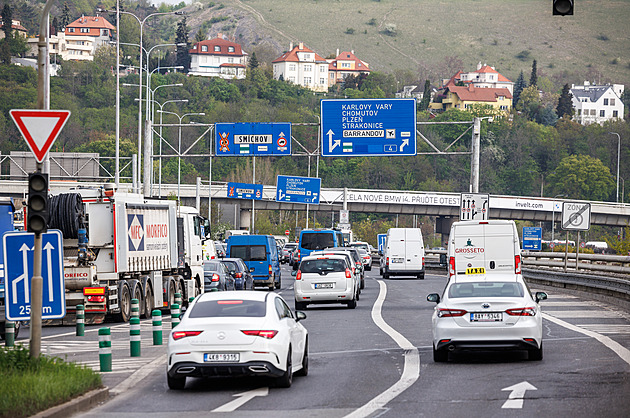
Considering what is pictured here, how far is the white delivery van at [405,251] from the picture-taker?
2046 inches

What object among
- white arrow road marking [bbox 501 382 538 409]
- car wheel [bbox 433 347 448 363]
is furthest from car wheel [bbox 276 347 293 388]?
car wheel [bbox 433 347 448 363]

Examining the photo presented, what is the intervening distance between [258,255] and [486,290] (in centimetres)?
2727

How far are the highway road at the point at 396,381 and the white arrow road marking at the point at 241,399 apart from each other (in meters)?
0.01

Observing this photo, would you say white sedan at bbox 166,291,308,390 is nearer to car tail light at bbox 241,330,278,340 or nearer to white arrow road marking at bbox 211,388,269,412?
car tail light at bbox 241,330,278,340

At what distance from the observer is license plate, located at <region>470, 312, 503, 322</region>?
53.3 ft

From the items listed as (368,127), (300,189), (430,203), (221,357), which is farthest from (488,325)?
(430,203)

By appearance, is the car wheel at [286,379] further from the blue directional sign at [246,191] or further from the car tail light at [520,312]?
the blue directional sign at [246,191]

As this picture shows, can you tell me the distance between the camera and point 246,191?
9025 cm

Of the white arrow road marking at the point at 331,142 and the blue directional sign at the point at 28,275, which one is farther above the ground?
the white arrow road marking at the point at 331,142

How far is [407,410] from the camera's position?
1185cm

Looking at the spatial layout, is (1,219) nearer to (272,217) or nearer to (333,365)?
(333,365)

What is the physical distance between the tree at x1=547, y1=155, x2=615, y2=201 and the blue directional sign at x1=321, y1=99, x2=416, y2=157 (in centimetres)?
10618

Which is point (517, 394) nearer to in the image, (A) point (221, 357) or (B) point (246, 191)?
(A) point (221, 357)

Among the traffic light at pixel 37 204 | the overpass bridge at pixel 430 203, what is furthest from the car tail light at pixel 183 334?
the overpass bridge at pixel 430 203
